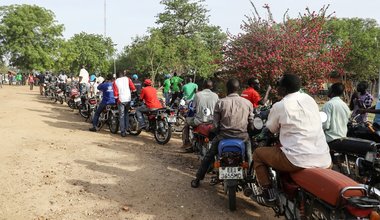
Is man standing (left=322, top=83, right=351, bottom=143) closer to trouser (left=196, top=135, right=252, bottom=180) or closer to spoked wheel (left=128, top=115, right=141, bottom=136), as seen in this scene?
trouser (left=196, top=135, right=252, bottom=180)

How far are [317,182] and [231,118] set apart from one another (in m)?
2.17

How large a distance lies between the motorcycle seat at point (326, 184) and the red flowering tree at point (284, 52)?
6.42 meters

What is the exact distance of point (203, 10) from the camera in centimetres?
5647

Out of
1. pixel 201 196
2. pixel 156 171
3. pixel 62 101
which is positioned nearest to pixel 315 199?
pixel 201 196

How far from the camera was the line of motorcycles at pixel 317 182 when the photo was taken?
3.10m

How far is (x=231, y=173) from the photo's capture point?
498cm

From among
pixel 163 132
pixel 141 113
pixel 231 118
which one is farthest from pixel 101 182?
pixel 141 113

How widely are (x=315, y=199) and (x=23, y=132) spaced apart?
8.94 meters

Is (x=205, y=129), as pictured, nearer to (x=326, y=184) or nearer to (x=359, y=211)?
(x=326, y=184)

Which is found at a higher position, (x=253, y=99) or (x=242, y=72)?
(x=242, y=72)

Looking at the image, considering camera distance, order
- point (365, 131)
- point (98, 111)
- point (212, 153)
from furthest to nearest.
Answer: point (98, 111), point (365, 131), point (212, 153)

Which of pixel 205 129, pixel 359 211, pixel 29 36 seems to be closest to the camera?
pixel 359 211

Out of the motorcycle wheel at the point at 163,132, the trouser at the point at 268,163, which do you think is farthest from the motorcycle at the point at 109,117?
the trouser at the point at 268,163

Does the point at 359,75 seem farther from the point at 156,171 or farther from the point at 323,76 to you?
the point at 156,171
